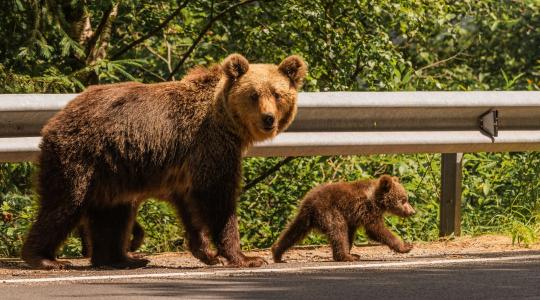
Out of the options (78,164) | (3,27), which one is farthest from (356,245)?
(3,27)

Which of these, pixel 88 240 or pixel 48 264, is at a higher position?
pixel 88 240

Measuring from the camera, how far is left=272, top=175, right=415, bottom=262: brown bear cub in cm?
859

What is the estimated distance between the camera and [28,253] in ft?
24.6

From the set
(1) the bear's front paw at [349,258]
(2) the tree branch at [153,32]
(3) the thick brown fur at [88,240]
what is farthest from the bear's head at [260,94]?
(2) the tree branch at [153,32]

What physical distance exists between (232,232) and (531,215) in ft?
10.3

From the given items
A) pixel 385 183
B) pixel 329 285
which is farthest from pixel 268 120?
Result: pixel 329 285

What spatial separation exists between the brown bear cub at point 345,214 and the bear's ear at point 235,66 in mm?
1247

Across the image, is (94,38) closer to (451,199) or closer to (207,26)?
(207,26)

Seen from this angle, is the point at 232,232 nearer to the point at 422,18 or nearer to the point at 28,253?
the point at 28,253

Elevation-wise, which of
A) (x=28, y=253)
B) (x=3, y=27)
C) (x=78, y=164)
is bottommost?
(x=28, y=253)

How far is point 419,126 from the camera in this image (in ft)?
29.2

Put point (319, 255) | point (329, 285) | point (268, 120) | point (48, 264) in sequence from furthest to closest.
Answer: point (319, 255) → point (268, 120) → point (48, 264) → point (329, 285)

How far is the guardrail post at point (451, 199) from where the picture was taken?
30.0 feet

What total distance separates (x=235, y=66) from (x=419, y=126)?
158 cm
